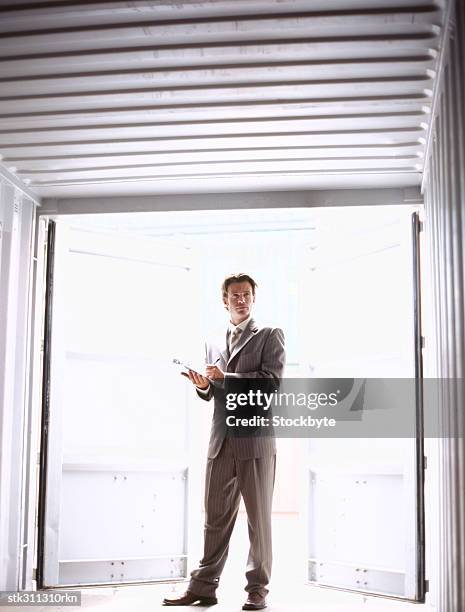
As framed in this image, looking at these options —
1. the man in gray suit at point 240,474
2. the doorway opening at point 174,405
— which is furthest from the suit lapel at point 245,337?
the doorway opening at point 174,405

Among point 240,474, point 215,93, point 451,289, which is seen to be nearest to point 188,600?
point 240,474

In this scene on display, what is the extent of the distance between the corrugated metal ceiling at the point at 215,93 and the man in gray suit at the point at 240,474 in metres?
0.87

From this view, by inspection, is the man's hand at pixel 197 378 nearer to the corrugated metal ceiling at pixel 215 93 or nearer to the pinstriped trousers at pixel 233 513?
the pinstriped trousers at pixel 233 513

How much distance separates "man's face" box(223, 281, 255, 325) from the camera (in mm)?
4801

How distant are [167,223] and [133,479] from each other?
6.19ft

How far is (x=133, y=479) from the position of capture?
532 centimetres

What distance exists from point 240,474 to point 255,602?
0.73 metres

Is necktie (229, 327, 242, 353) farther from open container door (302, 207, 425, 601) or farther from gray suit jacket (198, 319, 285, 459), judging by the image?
open container door (302, 207, 425, 601)

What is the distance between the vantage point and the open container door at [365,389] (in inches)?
191

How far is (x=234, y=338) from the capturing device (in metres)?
4.82

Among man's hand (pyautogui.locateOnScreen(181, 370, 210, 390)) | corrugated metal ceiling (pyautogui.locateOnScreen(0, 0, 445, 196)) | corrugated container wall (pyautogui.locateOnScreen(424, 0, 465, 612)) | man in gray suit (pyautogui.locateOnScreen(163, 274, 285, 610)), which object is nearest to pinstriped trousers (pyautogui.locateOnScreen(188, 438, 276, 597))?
man in gray suit (pyautogui.locateOnScreen(163, 274, 285, 610))

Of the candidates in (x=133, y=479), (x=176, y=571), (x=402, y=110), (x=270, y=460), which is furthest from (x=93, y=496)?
(x=402, y=110)

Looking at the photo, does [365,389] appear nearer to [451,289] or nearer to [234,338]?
→ [234,338]

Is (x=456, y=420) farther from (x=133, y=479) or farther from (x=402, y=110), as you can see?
(x=133, y=479)
